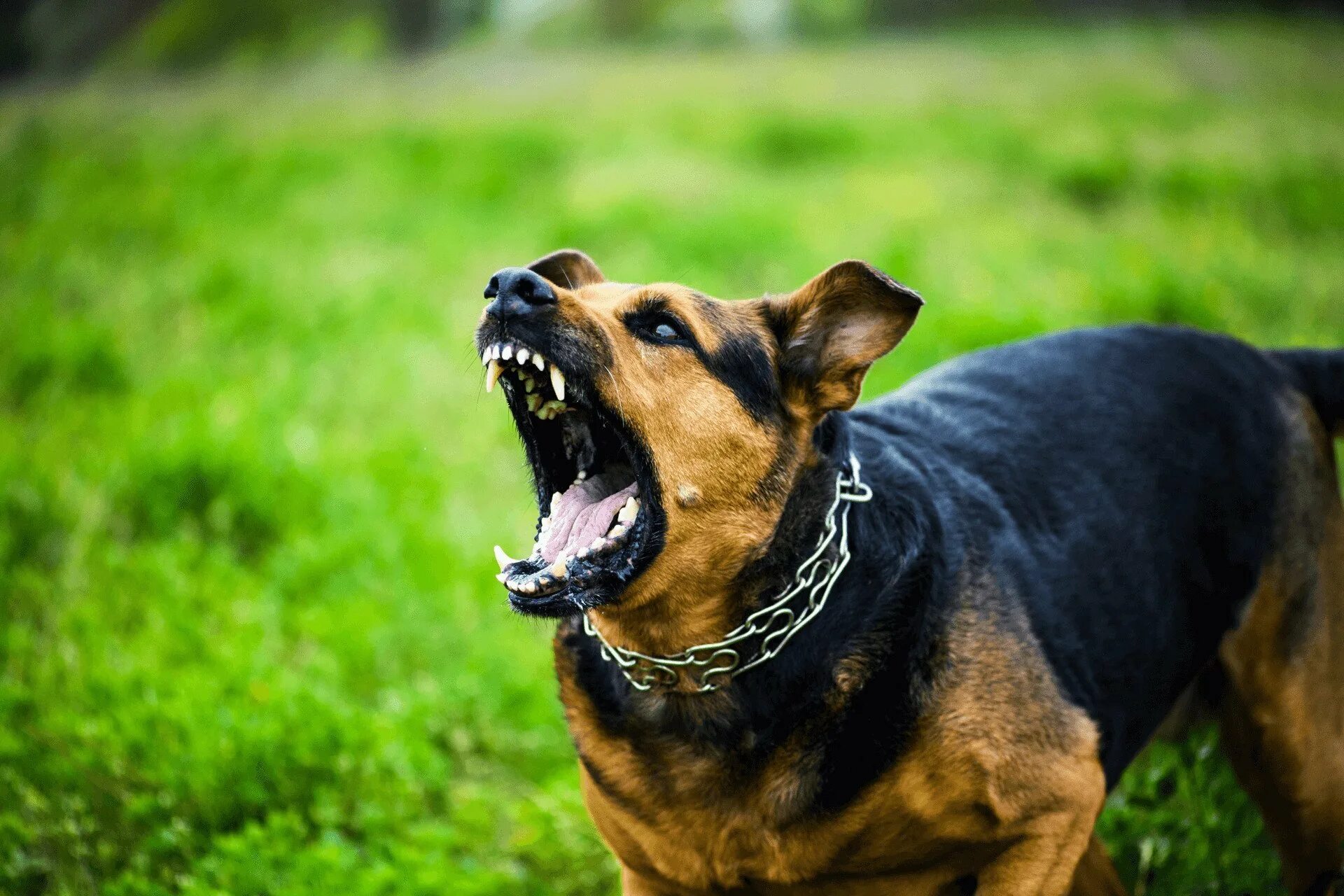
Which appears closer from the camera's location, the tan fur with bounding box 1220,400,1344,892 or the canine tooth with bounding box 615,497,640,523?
the canine tooth with bounding box 615,497,640,523

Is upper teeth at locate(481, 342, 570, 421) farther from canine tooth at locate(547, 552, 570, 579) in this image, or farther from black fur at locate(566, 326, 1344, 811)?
black fur at locate(566, 326, 1344, 811)

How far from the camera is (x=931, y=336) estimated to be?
745 centimetres

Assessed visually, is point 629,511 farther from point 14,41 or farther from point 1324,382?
point 14,41

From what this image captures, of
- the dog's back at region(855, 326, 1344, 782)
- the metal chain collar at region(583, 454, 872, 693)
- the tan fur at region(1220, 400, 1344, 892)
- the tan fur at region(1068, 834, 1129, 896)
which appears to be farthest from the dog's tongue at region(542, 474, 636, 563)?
the tan fur at region(1220, 400, 1344, 892)

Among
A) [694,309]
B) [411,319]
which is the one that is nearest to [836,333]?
[694,309]

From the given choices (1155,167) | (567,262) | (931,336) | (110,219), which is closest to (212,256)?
(110,219)

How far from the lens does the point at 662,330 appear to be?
300 cm

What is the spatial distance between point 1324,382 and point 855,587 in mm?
2046

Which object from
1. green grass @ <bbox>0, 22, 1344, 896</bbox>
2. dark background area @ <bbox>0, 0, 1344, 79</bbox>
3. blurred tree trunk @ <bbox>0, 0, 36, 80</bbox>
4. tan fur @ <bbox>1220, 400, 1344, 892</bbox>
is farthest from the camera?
dark background area @ <bbox>0, 0, 1344, 79</bbox>

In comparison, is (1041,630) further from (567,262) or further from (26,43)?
(26,43)

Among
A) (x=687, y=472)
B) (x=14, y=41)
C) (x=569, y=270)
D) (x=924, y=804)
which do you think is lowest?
(x=924, y=804)

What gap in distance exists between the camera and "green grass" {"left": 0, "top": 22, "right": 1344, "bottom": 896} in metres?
4.05

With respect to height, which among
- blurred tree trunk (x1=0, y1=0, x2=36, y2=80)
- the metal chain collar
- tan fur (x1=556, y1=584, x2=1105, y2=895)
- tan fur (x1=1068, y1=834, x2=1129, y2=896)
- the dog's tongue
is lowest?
tan fur (x1=1068, y1=834, x2=1129, y2=896)

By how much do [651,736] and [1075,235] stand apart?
7.62 meters
